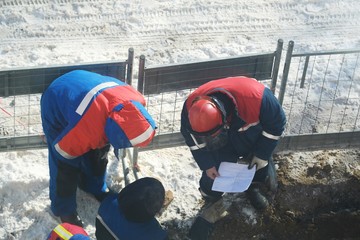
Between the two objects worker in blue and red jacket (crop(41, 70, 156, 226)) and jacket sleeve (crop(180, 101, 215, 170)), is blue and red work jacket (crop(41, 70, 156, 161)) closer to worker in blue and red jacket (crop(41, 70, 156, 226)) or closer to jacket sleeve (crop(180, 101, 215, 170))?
worker in blue and red jacket (crop(41, 70, 156, 226))

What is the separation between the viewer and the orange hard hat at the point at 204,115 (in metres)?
5.92

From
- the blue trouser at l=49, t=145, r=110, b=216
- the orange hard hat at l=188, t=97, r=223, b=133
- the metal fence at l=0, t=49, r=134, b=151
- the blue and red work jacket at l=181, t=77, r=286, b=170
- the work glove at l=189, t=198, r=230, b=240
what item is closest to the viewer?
the orange hard hat at l=188, t=97, r=223, b=133

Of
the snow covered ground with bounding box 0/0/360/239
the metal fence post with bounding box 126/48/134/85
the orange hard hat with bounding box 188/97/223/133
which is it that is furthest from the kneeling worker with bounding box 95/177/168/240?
the snow covered ground with bounding box 0/0/360/239

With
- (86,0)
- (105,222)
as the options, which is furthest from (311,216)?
(86,0)

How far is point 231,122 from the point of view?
253 inches

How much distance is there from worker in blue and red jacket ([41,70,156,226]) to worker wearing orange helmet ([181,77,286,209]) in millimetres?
482

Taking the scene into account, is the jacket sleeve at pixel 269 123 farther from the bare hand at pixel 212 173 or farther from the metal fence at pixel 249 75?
the metal fence at pixel 249 75

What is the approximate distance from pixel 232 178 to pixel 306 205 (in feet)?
4.31

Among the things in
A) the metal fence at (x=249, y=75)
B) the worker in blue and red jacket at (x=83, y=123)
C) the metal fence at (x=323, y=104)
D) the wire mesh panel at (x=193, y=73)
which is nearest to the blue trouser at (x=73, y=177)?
the worker in blue and red jacket at (x=83, y=123)

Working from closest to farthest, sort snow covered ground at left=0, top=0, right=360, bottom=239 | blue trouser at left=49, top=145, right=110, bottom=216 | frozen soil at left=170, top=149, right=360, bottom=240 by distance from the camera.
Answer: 1. blue trouser at left=49, top=145, right=110, bottom=216
2. frozen soil at left=170, top=149, right=360, bottom=240
3. snow covered ground at left=0, top=0, right=360, bottom=239

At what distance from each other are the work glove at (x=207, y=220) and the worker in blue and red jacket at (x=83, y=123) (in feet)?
4.21

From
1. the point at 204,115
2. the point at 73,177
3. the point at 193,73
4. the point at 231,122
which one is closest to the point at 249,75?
the point at 193,73

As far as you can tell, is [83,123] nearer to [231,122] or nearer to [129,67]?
[129,67]

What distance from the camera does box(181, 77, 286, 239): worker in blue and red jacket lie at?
6.01m
